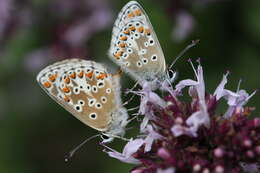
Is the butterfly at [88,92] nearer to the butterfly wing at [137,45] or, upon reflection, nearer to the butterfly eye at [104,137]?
the butterfly eye at [104,137]

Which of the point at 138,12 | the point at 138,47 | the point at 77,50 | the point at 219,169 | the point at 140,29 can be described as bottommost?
the point at 77,50

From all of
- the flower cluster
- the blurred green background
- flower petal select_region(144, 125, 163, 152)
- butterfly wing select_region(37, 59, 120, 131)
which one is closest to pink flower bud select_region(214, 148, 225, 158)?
the flower cluster

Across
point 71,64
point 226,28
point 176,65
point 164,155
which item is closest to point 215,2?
point 226,28

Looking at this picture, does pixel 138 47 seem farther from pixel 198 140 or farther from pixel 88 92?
pixel 198 140

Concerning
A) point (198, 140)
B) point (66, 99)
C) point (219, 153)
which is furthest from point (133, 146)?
point (66, 99)

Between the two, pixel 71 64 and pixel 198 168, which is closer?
pixel 198 168

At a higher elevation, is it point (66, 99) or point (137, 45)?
point (137, 45)

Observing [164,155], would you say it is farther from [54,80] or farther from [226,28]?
[226,28]
